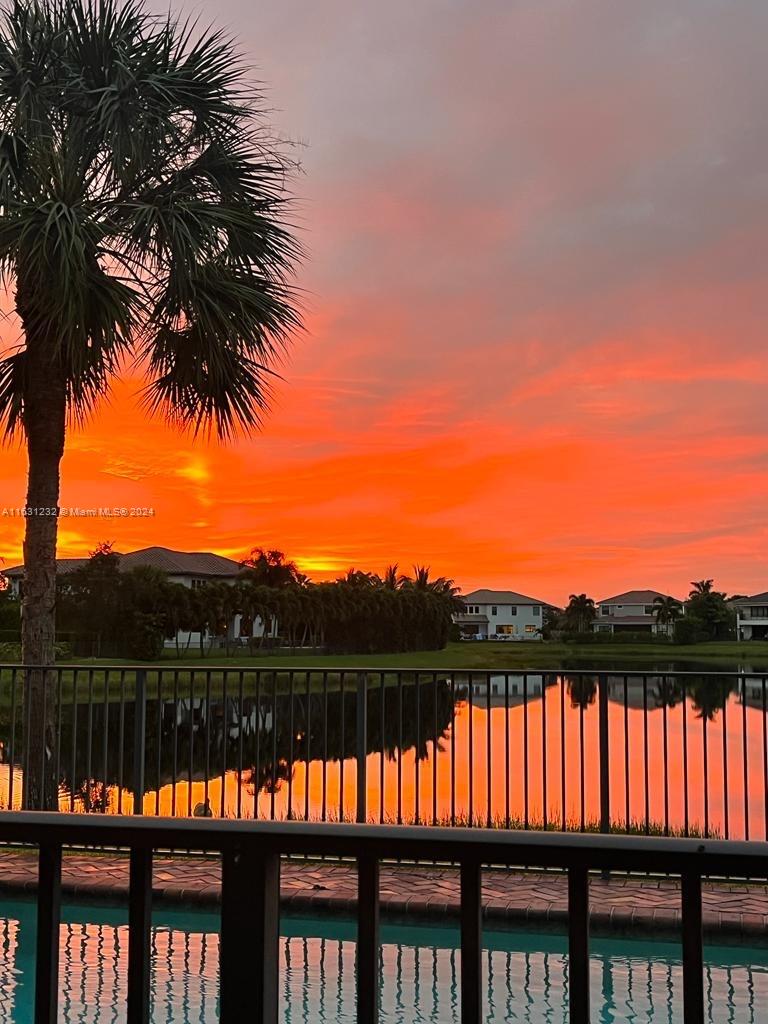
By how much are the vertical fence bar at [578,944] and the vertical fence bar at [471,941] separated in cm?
12

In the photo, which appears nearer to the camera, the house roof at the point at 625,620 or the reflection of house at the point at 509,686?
the reflection of house at the point at 509,686

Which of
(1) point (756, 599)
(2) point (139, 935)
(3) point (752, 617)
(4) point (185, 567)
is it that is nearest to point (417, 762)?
(2) point (139, 935)

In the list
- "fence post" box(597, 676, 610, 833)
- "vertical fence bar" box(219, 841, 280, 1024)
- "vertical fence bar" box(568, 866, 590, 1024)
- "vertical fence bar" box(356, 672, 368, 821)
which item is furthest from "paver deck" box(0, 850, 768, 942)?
"vertical fence bar" box(219, 841, 280, 1024)

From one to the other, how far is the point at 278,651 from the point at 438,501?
19.1 m

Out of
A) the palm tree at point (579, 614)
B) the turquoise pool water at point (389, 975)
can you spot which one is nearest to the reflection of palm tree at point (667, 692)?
the turquoise pool water at point (389, 975)

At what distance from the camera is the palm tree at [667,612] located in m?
41.5

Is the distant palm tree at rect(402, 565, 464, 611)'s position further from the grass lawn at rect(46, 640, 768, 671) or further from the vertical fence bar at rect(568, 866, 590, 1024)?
the vertical fence bar at rect(568, 866, 590, 1024)

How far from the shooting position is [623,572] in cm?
2473

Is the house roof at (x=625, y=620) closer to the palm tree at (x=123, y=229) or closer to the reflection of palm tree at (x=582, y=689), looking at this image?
the palm tree at (x=123, y=229)

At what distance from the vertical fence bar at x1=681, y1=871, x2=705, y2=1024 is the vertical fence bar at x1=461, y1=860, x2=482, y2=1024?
0.26 m

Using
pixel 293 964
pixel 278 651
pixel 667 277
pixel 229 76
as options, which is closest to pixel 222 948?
pixel 293 964

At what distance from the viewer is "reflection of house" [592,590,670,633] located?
1906 inches

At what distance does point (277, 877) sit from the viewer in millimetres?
1426

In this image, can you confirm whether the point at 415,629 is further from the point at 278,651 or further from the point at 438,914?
the point at 438,914
